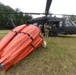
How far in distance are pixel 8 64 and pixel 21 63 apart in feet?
2.25

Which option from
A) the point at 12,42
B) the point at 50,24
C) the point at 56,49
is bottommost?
the point at 50,24

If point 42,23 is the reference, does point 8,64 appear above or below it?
above

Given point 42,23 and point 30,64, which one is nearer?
point 30,64

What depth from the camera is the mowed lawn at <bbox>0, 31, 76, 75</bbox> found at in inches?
298

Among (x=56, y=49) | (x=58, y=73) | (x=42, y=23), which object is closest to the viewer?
(x=58, y=73)

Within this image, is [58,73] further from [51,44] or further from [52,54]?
[51,44]

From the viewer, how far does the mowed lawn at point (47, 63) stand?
7566 millimetres

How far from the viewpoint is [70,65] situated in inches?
312

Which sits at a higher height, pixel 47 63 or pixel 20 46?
pixel 20 46

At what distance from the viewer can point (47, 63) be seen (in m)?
8.09

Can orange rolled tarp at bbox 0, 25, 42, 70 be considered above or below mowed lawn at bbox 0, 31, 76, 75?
above

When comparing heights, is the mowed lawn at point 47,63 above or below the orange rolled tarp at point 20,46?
below

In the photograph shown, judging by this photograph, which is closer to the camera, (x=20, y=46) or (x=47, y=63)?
(x=47, y=63)

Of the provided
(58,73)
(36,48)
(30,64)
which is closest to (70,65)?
(58,73)
